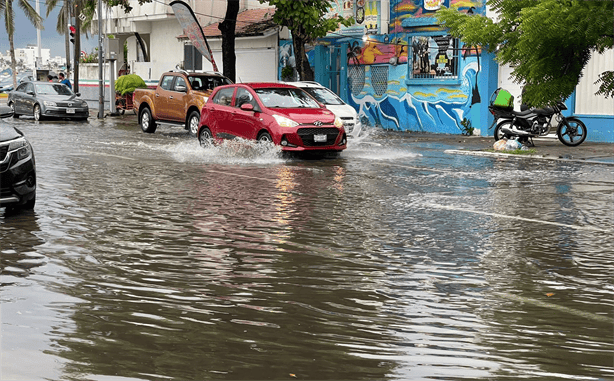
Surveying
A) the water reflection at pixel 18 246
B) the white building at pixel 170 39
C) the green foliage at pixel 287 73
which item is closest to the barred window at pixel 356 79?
the green foliage at pixel 287 73

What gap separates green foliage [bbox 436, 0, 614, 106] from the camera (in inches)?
452

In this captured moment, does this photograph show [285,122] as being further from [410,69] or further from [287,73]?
[287,73]

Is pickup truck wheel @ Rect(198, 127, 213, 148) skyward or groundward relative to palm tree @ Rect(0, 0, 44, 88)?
groundward

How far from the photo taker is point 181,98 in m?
26.7

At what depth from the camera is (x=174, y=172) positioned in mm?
16125

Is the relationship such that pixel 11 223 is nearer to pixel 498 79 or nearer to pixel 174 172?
pixel 174 172

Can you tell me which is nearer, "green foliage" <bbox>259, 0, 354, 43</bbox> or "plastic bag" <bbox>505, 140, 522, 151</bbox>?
"plastic bag" <bbox>505, 140, 522, 151</bbox>

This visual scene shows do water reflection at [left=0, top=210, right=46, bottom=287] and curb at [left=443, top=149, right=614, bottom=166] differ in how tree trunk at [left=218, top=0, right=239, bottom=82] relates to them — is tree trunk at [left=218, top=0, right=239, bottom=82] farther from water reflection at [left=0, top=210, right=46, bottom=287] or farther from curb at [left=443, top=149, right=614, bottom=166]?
water reflection at [left=0, top=210, right=46, bottom=287]

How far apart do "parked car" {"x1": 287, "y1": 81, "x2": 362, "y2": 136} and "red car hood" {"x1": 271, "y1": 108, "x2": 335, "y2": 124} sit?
12.4 feet

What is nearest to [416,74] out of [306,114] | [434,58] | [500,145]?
[434,58]

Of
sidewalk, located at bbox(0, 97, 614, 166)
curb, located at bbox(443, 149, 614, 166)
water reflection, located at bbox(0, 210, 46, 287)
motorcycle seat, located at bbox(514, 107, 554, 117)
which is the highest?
motorcycle seat, located at bbox(514, 107, 554, 117)

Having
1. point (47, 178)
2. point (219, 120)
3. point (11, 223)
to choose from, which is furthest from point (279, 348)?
point (219, 120)

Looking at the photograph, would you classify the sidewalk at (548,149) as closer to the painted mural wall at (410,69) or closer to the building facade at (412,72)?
the building facade at (412,72)

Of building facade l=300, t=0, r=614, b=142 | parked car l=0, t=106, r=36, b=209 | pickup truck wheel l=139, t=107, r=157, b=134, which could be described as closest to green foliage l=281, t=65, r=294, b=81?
building facade l=300, t=0, r=614, b=142
